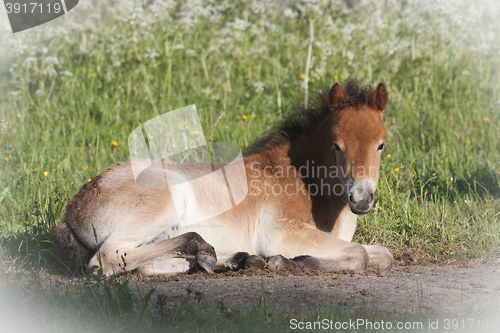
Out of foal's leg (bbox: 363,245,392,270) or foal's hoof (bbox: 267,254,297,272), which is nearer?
foal's hoof (bbox: 267,254,297,272)

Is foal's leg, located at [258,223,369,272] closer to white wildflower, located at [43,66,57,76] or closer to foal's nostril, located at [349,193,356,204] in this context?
foal's nostril, located at [349,193,356,204]

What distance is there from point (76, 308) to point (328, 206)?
8.34 ft

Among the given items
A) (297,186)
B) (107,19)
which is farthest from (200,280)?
(107,19)

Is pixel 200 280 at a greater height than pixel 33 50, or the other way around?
pixel 33 50

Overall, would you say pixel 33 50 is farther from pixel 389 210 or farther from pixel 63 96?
pixel 389 210

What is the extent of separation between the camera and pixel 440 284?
3.91 m

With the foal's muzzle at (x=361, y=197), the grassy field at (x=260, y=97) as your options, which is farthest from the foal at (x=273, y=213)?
the grassy field at (x=260, y=97)

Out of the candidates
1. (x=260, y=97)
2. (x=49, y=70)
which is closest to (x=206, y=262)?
(x=260, y=97)

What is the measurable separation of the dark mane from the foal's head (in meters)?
0.23

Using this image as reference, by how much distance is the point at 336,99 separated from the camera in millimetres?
4445

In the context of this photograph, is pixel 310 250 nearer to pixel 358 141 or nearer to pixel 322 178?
pixel 322 178

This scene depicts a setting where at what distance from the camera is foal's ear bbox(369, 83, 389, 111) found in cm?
438

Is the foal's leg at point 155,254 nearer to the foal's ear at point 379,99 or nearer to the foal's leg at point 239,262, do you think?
the foal's leg at point 239,262

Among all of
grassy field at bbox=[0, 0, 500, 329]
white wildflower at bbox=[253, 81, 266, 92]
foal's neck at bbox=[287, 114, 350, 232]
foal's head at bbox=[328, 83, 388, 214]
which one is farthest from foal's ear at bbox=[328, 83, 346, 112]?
white wildflower at bbox=[253, 81, 266, 92]
